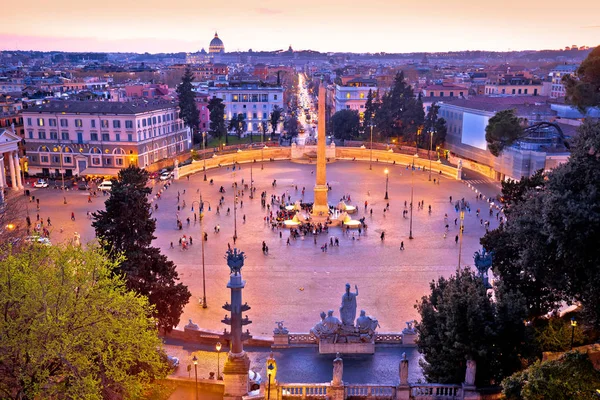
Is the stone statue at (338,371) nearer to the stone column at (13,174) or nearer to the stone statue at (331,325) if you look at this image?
the stone statue at (331,325)

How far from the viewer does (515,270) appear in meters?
20.5

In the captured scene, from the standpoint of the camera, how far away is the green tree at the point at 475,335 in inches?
598

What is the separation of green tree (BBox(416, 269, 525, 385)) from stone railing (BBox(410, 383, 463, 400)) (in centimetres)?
30

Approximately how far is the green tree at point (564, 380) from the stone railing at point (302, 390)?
524cm

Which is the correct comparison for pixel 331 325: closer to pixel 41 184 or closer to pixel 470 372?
pixel 470 372

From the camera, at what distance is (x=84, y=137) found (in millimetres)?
59250

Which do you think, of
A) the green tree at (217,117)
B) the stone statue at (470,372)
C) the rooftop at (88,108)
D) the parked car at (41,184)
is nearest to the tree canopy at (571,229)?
the stone statue at (470,372)

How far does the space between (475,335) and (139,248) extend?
12.4 metres

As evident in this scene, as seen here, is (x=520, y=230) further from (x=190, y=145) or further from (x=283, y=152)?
(x=190, y=145)

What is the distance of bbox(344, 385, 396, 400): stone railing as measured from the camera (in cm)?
1591

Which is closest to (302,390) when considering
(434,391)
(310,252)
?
(434,391)

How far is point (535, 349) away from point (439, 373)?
2.66 m

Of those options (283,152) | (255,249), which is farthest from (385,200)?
(283,152)

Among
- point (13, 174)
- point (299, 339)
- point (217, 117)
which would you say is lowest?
point (13, 174)
